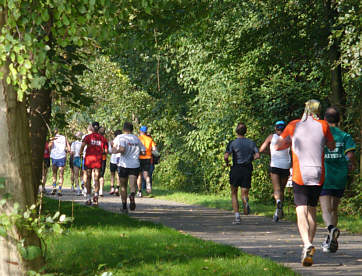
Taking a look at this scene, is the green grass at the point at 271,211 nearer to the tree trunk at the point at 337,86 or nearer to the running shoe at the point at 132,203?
the tree trunk at the point at 337,86

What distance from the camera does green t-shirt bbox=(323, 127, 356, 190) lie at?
32.6 feet

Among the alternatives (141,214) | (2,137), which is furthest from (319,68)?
(2,137)

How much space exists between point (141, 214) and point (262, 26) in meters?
5.63

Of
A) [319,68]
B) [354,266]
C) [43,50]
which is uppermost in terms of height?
[319,68]

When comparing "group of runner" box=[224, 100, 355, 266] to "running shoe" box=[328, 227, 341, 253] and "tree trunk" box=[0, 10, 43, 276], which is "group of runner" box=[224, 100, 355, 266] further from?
"tree trunk" box=[0, 10, 43, 276]

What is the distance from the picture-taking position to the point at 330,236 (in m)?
9.38

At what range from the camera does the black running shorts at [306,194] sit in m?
8.76

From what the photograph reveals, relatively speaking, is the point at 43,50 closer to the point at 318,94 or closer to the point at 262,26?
the point at 262,26

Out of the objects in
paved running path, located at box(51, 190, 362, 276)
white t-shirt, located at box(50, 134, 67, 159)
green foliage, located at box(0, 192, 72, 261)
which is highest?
white t-shirt, located at box(50, 134, 67, 159)

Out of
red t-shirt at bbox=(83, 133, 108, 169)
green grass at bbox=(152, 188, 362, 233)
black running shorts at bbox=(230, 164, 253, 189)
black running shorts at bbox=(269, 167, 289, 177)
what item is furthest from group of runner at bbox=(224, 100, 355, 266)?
red t-shirt at bbox=(83, 133, 108, 169)

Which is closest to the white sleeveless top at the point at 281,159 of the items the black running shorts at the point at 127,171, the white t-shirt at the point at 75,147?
the black running shorts at the point at 127,171

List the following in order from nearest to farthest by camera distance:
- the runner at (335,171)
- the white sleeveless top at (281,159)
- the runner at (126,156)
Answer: the runner at (335,171), the white sleeveless top at (281,159), the runner at (126,156)

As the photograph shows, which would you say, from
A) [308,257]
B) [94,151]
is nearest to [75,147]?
[94,151]

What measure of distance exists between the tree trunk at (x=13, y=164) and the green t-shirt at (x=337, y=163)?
468cm
